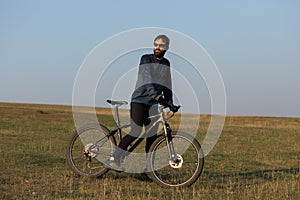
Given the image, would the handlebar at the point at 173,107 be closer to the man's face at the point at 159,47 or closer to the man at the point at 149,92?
the man at the point at 149,92

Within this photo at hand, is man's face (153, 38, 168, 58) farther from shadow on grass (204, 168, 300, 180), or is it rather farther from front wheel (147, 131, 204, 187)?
shadow on grass (204, 168, 300, 180)

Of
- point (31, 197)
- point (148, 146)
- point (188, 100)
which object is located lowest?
point (31, 197)

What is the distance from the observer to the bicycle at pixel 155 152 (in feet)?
27.7

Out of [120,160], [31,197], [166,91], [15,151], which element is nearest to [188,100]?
[166,91]

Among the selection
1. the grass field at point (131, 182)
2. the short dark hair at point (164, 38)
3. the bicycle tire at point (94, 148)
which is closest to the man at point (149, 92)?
the short dark hair at point (164, 38)

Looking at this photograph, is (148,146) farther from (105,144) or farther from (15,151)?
(15,151)

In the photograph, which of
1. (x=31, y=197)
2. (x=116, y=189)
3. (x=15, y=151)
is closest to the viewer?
(x=31, y=197)

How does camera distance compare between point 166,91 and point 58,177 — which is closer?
point 166,91

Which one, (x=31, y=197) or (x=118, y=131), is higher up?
(x=118, y=131)

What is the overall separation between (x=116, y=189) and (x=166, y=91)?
1.83m

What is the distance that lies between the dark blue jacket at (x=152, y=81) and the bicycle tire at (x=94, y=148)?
0.97 m

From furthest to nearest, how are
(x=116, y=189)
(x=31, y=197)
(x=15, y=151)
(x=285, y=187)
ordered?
(x=15, y=151) < (x=285, y=187) < (x=116, y=189) < (x=31, y=197)

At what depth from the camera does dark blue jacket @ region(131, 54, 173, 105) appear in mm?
8234

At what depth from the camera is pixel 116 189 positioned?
810 centimetres
